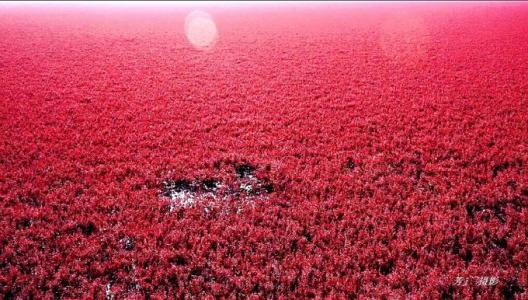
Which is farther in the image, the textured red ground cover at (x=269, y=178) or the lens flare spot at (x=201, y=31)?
the lens flare spot at (x=201, y=31)

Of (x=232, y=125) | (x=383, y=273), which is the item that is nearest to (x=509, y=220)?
(x=383, y=273)

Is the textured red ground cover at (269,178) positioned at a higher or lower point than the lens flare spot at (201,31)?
lower

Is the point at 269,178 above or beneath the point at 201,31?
beneath

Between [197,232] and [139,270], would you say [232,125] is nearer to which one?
[197,232]

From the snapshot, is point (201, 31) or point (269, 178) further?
point (201, 31)
